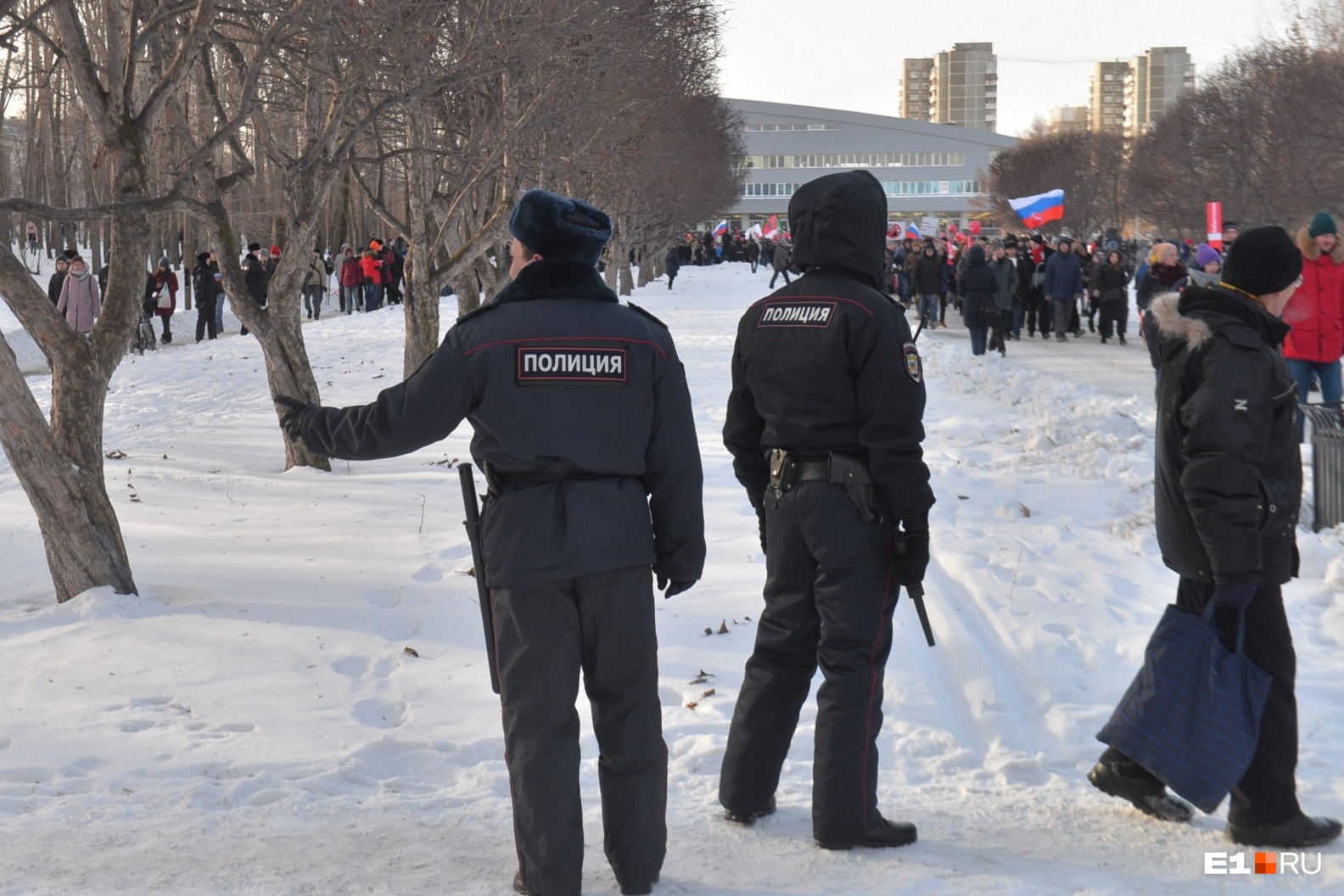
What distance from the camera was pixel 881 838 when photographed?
3.96 meters

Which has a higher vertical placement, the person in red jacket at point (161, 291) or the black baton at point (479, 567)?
the person in red jacket at point (161, 291)

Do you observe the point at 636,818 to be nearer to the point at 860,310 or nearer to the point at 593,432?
the point at 593,432

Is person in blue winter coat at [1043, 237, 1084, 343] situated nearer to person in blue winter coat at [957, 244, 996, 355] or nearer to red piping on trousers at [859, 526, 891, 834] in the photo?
person in blue winter coat at [957, 244, 996, 355]

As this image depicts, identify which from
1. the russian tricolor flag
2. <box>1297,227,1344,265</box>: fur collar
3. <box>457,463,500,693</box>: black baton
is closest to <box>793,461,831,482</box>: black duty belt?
<box>457,463,500,693</box>: black baton

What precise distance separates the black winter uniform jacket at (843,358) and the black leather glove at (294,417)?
121 centimetres

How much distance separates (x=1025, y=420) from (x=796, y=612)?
943cm

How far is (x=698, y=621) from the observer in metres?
6.59

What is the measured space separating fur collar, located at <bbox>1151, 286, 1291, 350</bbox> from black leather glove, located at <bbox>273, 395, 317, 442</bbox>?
2.44 m

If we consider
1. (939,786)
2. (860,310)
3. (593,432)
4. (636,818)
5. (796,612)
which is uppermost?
(860,310)

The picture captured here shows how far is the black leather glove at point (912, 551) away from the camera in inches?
152

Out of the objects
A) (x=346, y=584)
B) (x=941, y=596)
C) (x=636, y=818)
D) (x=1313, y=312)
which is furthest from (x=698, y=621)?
(x=1313, y=312)

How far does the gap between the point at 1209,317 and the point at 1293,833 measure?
4.84 ft

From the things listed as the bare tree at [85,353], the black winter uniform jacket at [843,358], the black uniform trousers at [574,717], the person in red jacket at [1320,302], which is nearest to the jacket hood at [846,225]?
the black winter uniform jacket at [843,358]

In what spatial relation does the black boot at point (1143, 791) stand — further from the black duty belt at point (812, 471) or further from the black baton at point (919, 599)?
the black duty belt at point (812, 471)
